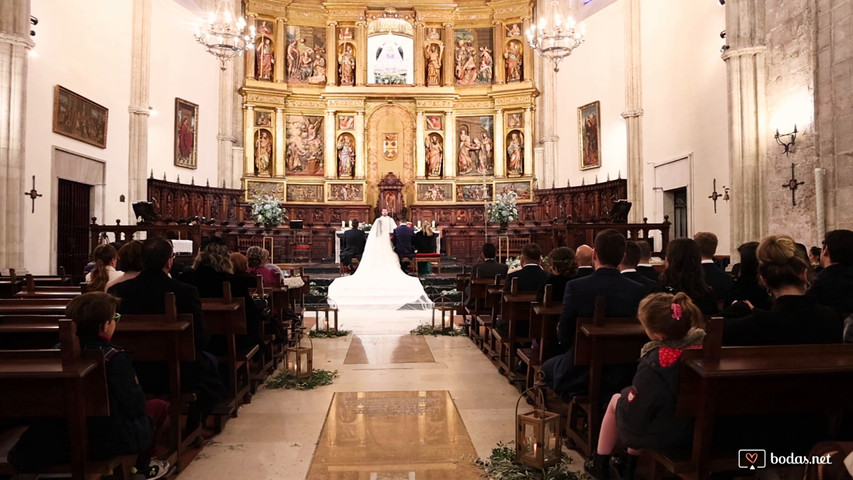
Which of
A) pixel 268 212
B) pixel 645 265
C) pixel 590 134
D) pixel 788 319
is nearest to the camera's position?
pixel 788 319

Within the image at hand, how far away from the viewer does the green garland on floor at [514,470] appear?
3588 mm

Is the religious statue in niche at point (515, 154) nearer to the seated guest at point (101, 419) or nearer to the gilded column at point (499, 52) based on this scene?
the gilded column at point (499, 52)

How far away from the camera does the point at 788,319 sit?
2.90m

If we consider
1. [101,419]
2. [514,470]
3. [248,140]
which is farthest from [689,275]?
[248,140]

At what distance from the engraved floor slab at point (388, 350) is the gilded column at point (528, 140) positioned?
13.0 meters

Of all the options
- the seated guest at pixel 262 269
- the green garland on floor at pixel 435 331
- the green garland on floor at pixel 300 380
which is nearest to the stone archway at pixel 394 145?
the green garland on floor at pixel 435 331

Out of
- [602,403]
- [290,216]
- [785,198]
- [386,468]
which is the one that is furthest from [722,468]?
[290,216]

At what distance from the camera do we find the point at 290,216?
20.5m

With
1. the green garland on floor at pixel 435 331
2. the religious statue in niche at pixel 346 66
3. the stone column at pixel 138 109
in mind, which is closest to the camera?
the green garland on floor at pixel 435 331

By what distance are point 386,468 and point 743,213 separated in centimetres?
859

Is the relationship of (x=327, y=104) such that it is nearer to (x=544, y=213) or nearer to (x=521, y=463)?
(x=544, y=213)

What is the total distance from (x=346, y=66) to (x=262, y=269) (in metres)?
15.4

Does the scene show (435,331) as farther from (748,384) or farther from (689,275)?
(748,384)

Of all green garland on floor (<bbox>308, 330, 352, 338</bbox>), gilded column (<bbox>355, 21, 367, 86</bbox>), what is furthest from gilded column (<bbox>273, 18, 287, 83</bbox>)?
green garland on floor (<bbox>308, 330, 352, 338</bbox>)
